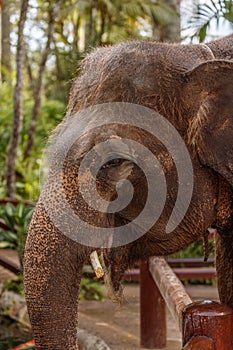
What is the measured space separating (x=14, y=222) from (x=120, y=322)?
192 cm

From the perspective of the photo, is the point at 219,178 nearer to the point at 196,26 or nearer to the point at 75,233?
the point at 75,233

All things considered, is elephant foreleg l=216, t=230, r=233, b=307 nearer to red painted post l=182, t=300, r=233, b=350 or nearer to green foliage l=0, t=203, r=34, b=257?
red painted post l=182, t=300, r=233, b=350

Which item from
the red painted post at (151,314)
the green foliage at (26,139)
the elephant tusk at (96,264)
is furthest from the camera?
the green foliage at (26,139)

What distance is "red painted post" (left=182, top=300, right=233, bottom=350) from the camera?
2.06 metres

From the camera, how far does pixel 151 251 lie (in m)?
2.52

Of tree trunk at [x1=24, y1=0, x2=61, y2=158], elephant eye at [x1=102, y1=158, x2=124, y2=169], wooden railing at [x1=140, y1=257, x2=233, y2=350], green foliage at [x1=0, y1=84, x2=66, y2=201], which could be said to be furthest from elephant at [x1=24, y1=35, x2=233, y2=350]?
tree trunk at [x1=24, y1=0, x2=61, y2=158]

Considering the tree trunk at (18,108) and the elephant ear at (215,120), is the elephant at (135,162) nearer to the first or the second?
the elephant ear at (215,120)

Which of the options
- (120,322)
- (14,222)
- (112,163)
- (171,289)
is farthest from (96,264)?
(14,222)

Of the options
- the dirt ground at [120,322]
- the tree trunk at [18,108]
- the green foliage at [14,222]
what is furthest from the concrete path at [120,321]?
the tree trunk at [18,108]

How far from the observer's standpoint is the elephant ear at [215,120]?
7.47ft

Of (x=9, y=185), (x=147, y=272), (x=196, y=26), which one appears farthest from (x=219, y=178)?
(x=9, y=185)

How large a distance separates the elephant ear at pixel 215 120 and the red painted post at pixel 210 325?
17.4 inches

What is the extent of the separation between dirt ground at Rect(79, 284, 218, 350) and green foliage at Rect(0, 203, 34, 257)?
968 mm

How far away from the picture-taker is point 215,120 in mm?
2279
